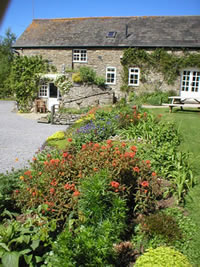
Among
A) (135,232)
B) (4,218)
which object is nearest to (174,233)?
(135,232)

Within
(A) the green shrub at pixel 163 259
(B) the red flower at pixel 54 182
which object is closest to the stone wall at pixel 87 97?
(B) the red flower at pixel 54 182

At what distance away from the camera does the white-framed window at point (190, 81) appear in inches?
764

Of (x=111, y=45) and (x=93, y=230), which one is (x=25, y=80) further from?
(x=93, y=230)

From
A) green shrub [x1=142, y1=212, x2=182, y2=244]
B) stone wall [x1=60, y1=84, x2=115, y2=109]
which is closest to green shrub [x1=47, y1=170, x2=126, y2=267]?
green shrub [x1=142, y1=212, x2=182, y2=244]

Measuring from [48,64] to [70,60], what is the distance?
1920 mm

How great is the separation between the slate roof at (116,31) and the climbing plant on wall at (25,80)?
2.63 meters

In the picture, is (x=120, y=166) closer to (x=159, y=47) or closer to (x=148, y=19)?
(x=159, y=47)

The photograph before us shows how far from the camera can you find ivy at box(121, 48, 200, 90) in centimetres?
1906

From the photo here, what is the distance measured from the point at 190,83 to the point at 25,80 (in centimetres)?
1273

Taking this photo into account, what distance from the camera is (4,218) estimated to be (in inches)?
170

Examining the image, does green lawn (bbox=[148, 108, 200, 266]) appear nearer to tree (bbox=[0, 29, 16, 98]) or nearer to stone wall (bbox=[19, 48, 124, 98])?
stone wall (bbox=[19, 48, 124, 98])

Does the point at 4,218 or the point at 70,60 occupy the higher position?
the point at 70,60

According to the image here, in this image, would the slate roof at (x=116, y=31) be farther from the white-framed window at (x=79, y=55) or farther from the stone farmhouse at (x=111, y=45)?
the white-framed window at (x=79, y=55)

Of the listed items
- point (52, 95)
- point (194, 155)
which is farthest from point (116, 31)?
point (194, 155)
